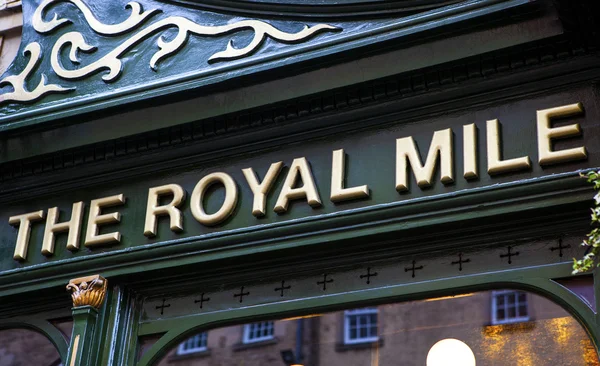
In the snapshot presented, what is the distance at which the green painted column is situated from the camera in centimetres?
981

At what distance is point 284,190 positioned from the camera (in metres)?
9.77

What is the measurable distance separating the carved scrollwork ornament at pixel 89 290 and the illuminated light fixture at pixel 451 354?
2.91 meters

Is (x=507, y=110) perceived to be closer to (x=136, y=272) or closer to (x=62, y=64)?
(x=136, y=272)

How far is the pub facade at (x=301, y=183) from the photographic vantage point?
8781 millimetres

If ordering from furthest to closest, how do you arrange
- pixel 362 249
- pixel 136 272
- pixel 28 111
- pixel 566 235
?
pixel 28 111, pixel 136 272, pixel 362 249, pixel 566 235

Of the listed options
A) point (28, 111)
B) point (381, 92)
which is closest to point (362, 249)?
point (381, 92)

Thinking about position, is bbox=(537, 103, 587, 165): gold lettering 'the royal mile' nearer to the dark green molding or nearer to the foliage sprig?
the foliage sprig

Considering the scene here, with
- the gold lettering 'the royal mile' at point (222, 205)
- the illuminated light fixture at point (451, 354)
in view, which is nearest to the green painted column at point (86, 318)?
the gold lettering 'the royal mile' at point (222, 205)

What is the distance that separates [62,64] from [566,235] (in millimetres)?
5048

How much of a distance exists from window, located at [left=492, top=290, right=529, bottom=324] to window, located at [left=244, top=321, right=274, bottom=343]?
1831mm

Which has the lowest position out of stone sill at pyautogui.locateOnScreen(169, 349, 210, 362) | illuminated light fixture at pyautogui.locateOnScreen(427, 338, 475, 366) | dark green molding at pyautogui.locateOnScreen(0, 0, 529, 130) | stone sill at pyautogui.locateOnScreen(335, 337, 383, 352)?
illuminated light fixture at pyautogui.locateOnScreen(427, 338, 475, 366)

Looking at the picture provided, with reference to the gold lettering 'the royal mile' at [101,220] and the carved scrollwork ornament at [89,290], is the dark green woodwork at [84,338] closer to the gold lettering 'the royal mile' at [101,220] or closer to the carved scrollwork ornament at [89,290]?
the carved scrollwork ornament at [89,290]

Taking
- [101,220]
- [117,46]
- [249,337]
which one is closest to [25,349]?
[101,220]

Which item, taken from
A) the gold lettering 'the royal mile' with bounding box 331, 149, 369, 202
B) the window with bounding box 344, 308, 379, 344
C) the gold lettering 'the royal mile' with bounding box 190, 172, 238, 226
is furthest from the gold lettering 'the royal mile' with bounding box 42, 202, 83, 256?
the window with bounding box 344, 308, 379, 344
